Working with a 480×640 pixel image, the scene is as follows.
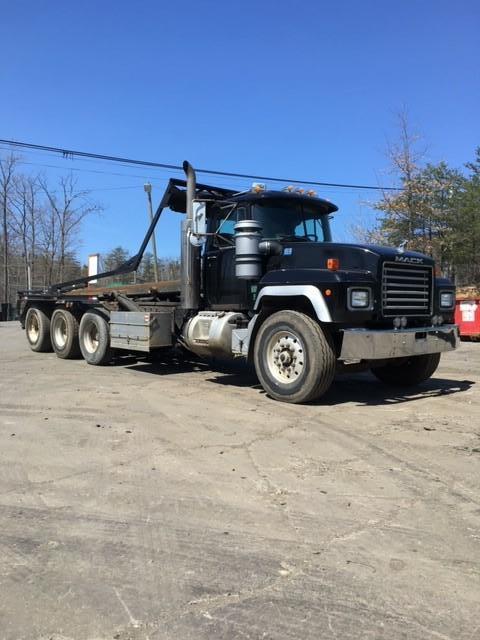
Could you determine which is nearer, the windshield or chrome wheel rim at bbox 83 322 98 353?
the windshield

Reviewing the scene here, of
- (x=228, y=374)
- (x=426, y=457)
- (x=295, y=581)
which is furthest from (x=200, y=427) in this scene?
(x=228, y=374)

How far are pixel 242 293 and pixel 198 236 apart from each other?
1.18m

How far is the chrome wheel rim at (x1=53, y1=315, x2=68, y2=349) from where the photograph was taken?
12559mm

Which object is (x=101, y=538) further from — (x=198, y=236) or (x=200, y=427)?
(x=198, y=236)

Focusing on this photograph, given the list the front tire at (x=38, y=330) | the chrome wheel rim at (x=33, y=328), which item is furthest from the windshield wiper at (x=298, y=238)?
the chrome wheel rim at (x=33, y=328)

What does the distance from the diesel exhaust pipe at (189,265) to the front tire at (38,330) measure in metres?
5.52

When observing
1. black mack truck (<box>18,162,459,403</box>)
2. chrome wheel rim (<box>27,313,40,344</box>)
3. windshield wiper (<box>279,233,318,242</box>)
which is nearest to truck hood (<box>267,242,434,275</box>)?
black mack truck (<box>18,162,459,403</box>)

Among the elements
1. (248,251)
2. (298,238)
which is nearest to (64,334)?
(248,251)

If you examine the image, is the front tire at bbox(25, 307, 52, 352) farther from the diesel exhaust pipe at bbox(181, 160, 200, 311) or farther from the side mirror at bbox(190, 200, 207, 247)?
the side mirror at bbox(190, 200, 207, 247)

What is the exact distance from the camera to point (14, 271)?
49219mm

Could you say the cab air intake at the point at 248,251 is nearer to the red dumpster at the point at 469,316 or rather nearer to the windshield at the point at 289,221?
the windshield at the point at 289,221

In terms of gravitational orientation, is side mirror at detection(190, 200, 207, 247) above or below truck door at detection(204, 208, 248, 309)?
above

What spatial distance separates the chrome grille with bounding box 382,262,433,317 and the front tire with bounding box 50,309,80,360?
7.21m

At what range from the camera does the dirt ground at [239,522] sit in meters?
2.62
